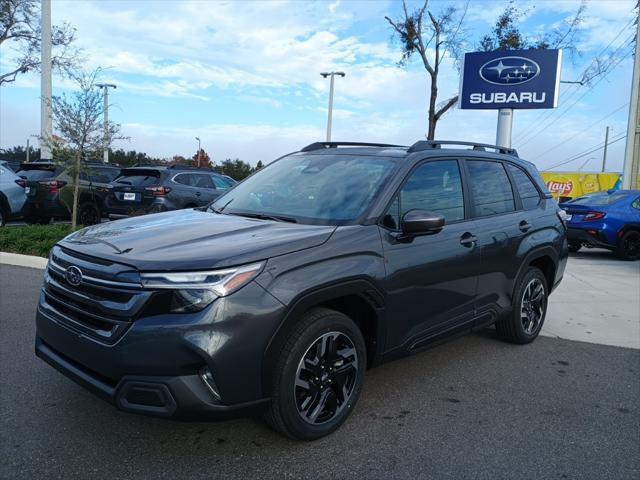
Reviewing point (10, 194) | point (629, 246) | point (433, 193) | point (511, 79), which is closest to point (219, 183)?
point (10, 194)

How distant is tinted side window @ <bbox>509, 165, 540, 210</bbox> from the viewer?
16.5ft

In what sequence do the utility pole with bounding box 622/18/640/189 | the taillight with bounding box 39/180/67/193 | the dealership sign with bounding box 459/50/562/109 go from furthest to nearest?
1. the utility pole with bounding box 622/18/640/189
2. the dealership sign with bounding box 459/50/562/109
3. the taillight with bounding box 39/180/67/193

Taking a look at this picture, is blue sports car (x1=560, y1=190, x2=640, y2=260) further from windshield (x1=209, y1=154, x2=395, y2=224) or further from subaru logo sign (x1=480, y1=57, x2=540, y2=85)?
windshield (x1=209, y1=154, x2=395, y2=224)

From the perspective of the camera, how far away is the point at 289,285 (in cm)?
280

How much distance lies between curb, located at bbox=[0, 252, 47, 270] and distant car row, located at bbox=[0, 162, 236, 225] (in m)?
2.64

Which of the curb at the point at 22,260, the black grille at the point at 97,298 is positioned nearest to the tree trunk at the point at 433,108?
the curb at the point at 22,260

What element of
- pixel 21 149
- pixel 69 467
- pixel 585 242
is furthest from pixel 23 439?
pixel 21 149

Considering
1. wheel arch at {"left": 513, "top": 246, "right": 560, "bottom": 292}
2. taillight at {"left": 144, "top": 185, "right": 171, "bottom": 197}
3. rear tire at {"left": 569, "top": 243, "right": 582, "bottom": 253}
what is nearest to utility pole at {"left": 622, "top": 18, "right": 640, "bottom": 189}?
rear tire at {"left": 569, "top": 243, "right": 582, "bottom": 253}

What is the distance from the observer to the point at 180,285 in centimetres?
262

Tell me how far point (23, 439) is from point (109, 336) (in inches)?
38.3

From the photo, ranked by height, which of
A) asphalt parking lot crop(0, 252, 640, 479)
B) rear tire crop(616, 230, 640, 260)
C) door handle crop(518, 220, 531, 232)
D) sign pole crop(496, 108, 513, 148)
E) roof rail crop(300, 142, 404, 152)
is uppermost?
sign pole crop(496, 108, 513, 148)

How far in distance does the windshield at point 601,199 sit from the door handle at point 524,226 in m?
7.78

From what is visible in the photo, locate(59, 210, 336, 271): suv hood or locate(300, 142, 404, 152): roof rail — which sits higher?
locate(300, 142, 404, 152): roof rail

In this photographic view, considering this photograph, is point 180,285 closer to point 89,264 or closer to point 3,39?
point 89,264
